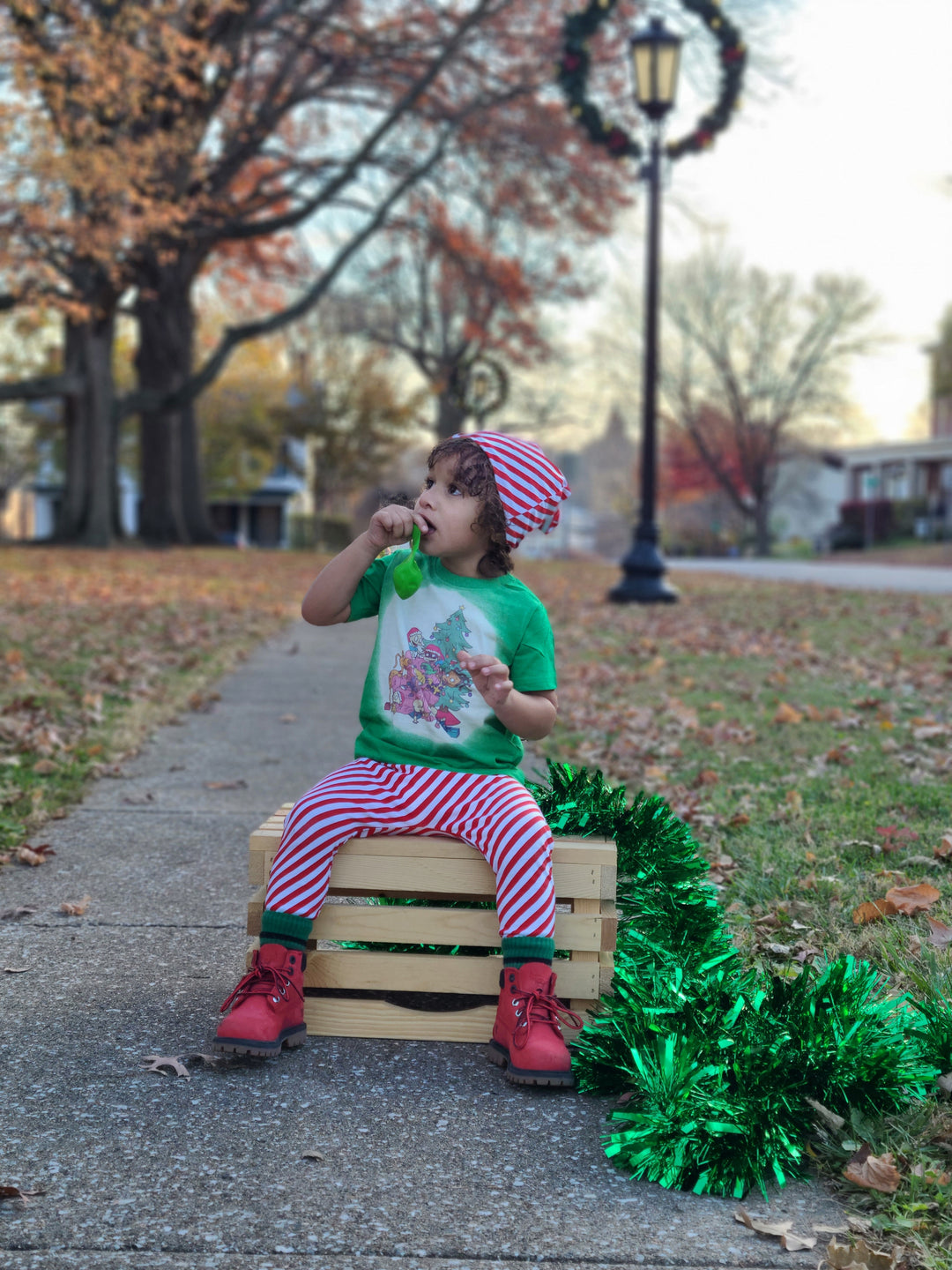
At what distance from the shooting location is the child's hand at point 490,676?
2615mm

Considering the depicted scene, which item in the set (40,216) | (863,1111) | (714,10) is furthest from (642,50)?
(863,1111)

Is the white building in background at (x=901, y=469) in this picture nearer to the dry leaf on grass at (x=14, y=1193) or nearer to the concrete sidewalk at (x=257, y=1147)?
the concrete sidewalk at (x=257, y=1147)

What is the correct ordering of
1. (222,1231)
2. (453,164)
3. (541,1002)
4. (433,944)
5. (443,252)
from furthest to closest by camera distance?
(443,252) < (453,164) < (433,944) < (541,1002) < (222,1231)

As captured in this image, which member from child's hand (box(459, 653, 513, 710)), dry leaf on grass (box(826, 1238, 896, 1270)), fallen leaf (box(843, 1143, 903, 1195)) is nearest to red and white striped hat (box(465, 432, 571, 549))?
child's hand (box(459, 653, 513, 710))

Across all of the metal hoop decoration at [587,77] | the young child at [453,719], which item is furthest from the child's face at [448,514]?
the metal hoop decoration at [587,77]

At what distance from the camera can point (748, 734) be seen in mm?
6078

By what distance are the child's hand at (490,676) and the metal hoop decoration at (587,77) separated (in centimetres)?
1319

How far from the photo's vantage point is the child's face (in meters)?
2.83

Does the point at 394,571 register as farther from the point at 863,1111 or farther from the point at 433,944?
the point at 863,1111

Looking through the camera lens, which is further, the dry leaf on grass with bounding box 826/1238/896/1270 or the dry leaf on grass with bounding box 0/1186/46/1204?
the dry leaf on grass with bounding box 0/1186/46/1204

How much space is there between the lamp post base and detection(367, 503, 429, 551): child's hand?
1151cm

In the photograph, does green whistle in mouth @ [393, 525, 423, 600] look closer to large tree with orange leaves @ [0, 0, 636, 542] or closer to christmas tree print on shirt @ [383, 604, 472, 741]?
christmas tree print on shirt @ [383, 604, 472, 741]

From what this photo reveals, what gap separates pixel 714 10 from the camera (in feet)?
48.3

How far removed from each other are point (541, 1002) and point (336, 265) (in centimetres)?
2030
